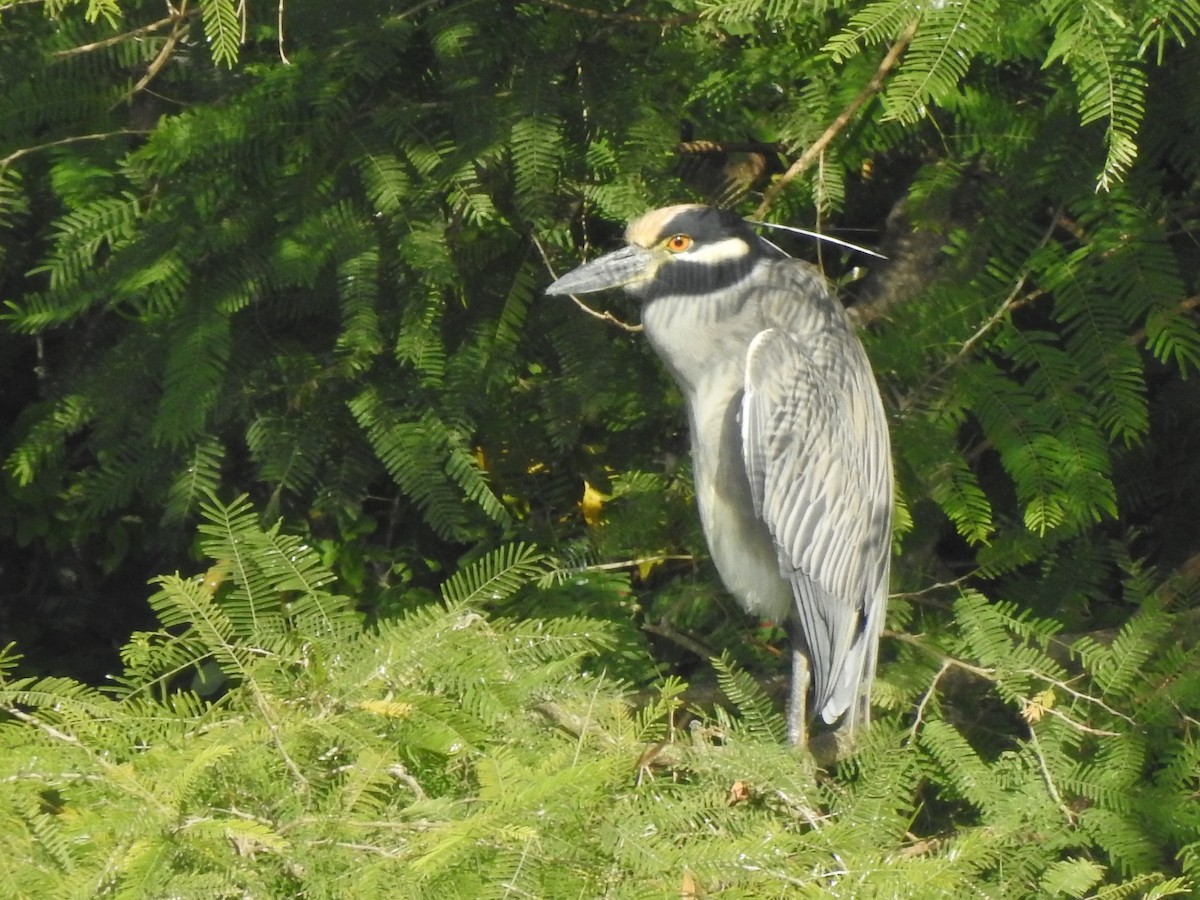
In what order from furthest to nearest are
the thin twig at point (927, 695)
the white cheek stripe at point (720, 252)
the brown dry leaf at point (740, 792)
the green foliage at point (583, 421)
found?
the white cheek stripe at point (720, 252), the thin twig at point (927, 695), the brown dry leaf at point (740, 792), the green foliage at point (583, 421)

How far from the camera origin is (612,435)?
116 inches

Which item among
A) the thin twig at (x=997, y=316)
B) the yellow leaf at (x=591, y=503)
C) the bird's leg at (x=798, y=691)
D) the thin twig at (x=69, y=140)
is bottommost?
the bird's leg at (x=798, y=691)

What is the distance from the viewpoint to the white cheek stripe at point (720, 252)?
2523 millimetres

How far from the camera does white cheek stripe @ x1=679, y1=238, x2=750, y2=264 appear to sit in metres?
2.52

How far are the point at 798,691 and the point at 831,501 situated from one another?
14.0 inches

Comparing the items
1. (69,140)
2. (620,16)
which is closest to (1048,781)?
(620,16)

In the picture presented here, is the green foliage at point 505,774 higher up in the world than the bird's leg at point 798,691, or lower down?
higher up

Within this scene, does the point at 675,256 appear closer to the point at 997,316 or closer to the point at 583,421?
the point at 583,421

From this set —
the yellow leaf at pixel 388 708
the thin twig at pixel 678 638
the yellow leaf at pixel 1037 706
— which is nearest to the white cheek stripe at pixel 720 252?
the thin twig at pixel 678 638

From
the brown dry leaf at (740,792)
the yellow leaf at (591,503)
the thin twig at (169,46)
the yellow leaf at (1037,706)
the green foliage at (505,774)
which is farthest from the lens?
the yellow leaf at (591,503)

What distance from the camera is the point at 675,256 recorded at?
8.27ft

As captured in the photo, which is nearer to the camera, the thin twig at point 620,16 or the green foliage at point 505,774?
the green foliage at point 505,774

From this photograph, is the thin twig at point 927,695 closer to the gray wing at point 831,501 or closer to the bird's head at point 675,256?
the gray wing at point 831,501

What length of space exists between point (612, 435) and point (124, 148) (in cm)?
108
